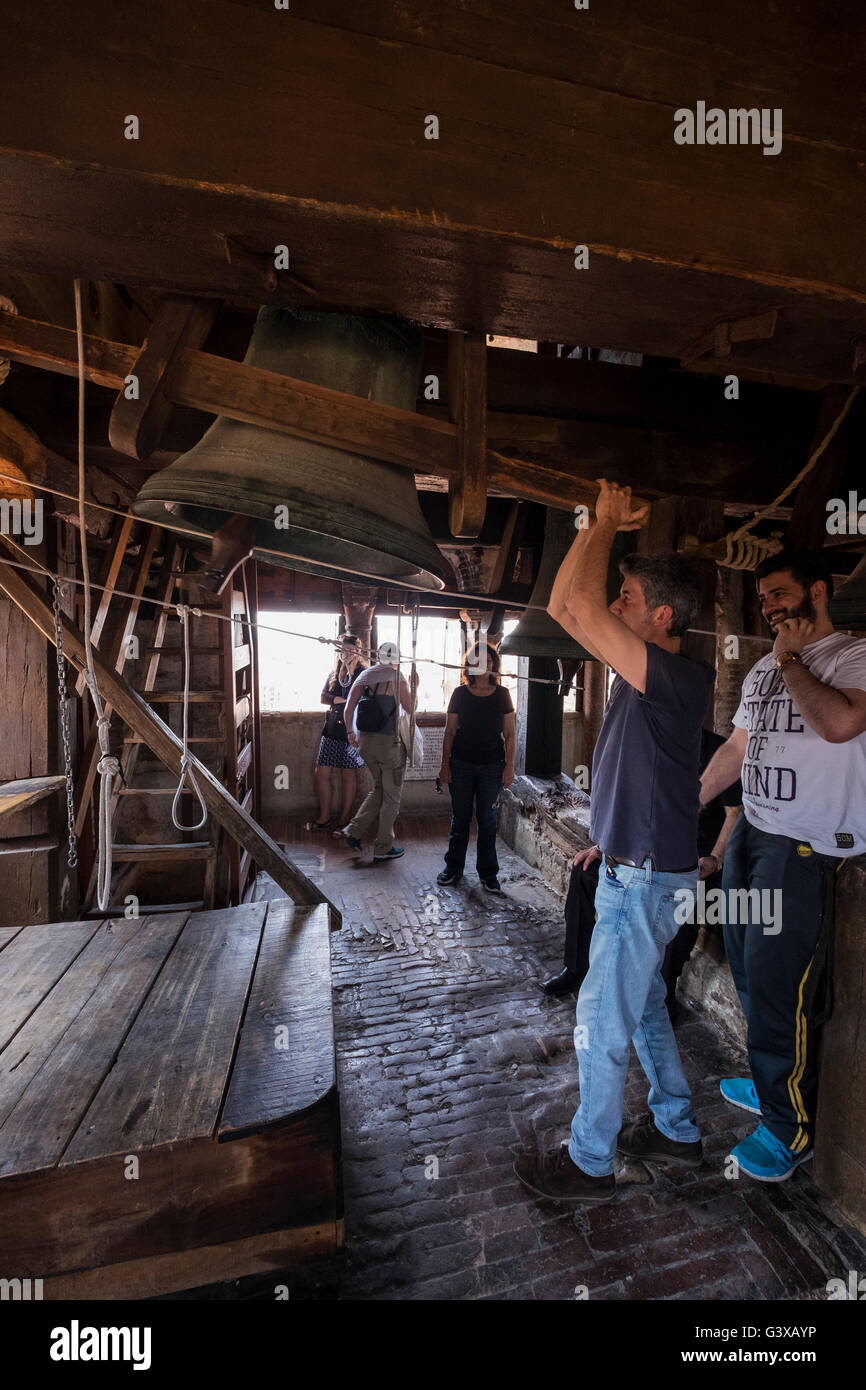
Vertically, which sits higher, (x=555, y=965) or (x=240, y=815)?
(x=240, y=815)

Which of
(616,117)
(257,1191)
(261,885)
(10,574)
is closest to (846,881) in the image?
(257,1191)

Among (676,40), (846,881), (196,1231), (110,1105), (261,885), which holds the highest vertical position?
(676,40)

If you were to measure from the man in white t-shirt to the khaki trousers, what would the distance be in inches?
166

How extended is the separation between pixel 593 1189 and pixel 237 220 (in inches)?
120

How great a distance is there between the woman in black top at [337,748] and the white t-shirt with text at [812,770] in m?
5.34

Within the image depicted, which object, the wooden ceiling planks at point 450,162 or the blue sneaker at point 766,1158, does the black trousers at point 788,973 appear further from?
the wooden ceiling planks at point 450,162

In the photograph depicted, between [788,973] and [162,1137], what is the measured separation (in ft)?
7.18

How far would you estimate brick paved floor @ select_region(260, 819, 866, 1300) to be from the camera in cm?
212

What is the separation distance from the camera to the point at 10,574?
9.42 ft

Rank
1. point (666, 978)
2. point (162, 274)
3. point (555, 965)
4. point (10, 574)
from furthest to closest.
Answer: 1. point (555, 965)
2. point (666, 978)
3. point (10, 574)
4. point (162, 274)

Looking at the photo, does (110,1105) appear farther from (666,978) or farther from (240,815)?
(666,978)

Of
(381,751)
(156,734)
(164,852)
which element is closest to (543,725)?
(381,751)

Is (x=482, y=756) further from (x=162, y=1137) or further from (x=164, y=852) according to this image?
(x=162, y=1137)
